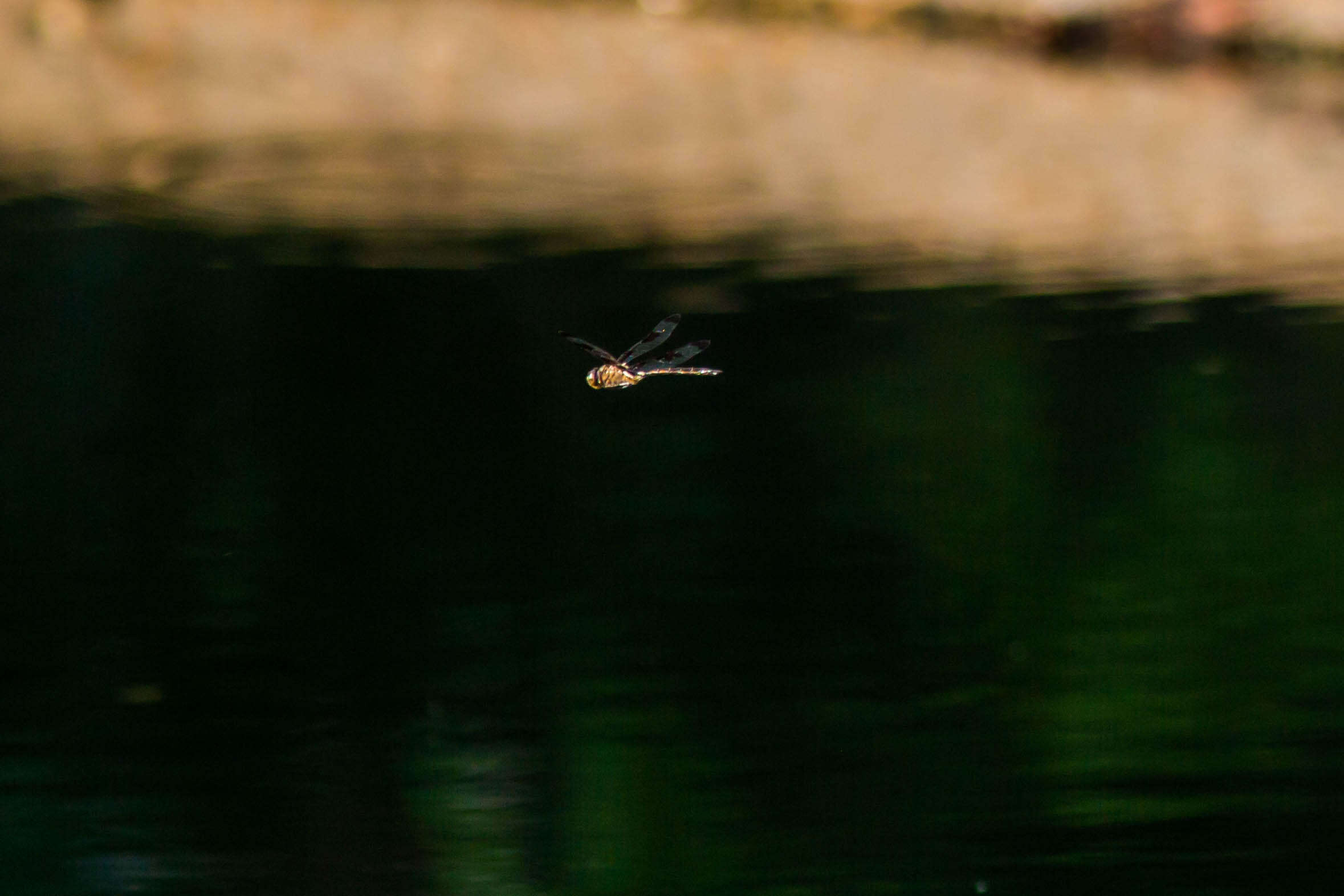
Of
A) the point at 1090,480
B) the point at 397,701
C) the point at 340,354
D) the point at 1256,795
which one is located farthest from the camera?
the point at 340,354

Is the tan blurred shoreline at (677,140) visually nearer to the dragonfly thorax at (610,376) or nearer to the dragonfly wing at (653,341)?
the dragonfly wing at (653,341)

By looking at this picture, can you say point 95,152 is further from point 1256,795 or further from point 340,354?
point 1256,795

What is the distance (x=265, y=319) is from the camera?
44.7 feet

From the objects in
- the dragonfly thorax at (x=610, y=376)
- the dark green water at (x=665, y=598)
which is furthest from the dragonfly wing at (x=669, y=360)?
the dark green water at (x=665, y=598)

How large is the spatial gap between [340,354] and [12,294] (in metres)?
3.40

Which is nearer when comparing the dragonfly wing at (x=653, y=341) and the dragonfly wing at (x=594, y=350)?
the dragonfly wing at (x=594, y=350)

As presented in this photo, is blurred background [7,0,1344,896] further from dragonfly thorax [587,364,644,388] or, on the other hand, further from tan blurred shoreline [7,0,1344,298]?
dragonfly thorax [587,364,644,388]

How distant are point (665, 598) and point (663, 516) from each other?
1.06 meters

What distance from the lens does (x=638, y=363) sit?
21.2ft

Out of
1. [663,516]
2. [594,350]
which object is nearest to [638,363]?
[594,350]

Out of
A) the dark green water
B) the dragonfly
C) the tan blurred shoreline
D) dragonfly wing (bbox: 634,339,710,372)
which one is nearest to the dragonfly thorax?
the dragonfly

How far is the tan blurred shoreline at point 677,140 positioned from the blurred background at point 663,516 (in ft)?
0.44

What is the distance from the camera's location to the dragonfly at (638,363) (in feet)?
18.9

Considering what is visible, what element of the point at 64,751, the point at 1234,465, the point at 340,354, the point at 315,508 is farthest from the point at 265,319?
the point at 1234,465
